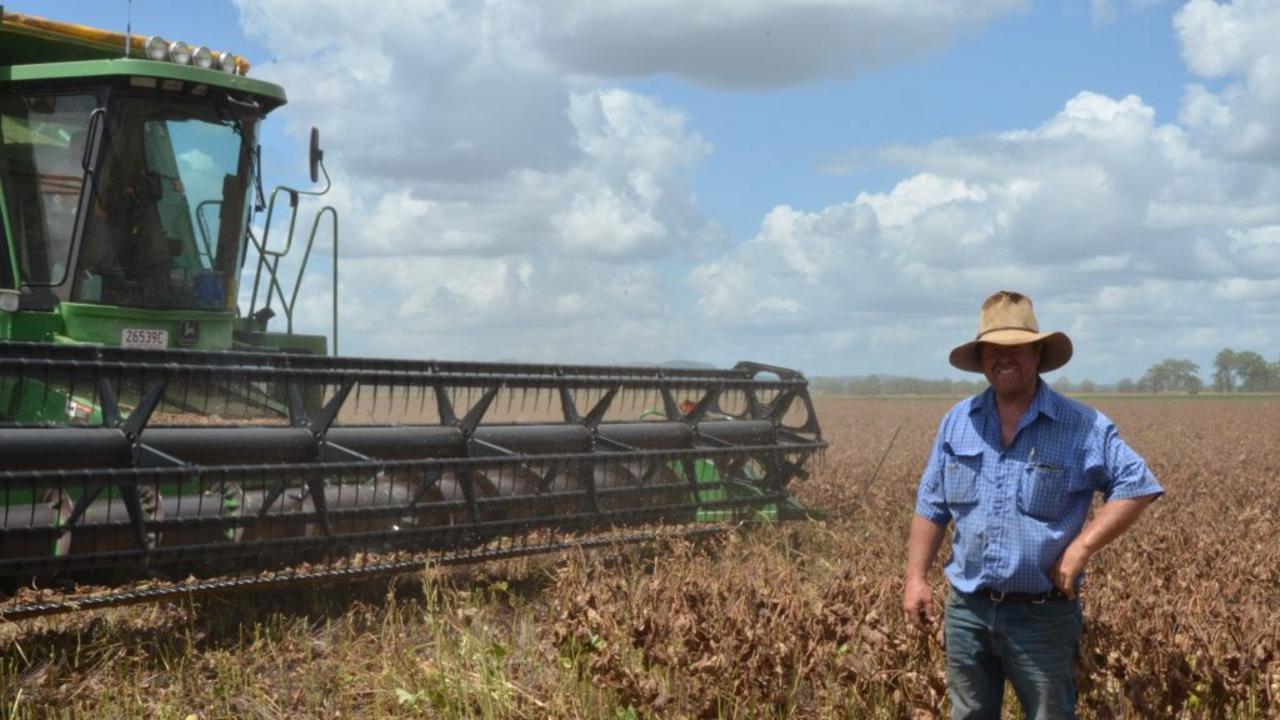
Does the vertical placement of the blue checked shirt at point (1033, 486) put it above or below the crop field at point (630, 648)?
above

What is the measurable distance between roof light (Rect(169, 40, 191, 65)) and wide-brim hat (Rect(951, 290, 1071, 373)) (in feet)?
18.2

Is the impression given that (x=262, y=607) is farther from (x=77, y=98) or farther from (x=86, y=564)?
(x=77, y=98)

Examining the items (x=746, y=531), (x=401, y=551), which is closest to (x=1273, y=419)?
(x=746, y=531)

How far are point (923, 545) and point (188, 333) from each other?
16.4 feet

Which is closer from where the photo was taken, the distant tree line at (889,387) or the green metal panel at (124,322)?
the green metal panel at (124,322)

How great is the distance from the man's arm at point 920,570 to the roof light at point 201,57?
219 inches

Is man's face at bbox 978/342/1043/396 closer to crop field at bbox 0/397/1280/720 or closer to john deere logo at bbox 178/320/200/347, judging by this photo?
crop field at bbox 0/397/1280/720

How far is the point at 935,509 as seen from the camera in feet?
12.5

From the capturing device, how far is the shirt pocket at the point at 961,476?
3.66 m

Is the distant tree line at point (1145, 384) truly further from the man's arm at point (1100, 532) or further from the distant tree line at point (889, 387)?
the man's arm at point (1100, 532)

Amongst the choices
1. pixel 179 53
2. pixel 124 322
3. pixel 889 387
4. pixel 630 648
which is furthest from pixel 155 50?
pixel 889 387

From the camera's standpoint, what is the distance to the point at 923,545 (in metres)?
3.79

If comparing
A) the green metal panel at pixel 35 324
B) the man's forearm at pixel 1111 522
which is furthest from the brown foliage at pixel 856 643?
the green metal panel at pixel 35 324

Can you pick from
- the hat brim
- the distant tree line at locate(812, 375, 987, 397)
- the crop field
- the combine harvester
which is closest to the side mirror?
the combine harvester
